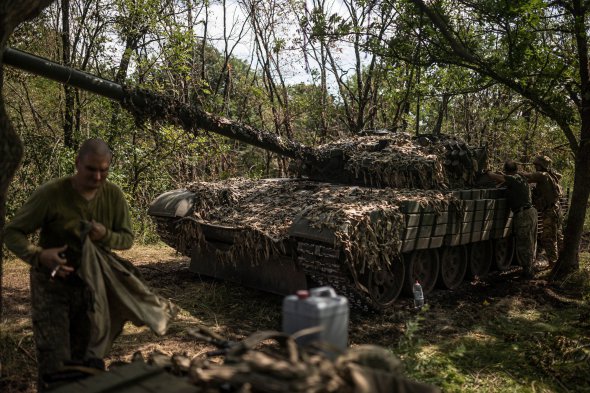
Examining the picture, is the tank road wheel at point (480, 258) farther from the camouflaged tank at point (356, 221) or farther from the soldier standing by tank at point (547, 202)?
the soldier standing by tank at point (547, 202)

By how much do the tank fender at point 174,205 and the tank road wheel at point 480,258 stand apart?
4640mm

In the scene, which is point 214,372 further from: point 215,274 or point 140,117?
point 215,274

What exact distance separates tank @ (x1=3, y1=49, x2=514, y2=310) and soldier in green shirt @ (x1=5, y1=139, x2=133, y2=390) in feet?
7.09

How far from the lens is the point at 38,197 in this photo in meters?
3.23

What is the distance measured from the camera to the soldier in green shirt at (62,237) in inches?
126

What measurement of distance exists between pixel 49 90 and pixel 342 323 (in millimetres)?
11471

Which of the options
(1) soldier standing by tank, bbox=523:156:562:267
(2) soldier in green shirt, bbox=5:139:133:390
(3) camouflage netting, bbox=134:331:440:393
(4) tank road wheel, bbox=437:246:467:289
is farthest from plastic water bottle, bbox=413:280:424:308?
(3) camouflage netting, bbox=134:331:440:393

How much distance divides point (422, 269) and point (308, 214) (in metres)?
2.56

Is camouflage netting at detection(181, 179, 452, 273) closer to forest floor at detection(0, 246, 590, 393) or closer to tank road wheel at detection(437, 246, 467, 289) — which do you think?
forest floor at detection(0, 246, 590, 393)

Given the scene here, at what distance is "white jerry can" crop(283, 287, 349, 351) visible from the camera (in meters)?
2.22

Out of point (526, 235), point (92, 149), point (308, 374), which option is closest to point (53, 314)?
point (92, 149)

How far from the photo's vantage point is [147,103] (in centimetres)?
598

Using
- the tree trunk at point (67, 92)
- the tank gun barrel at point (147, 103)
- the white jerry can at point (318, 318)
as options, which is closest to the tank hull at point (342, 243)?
the tank gun barrel at point (147, 103)

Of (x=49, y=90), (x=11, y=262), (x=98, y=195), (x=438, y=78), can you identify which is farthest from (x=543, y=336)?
(x=49, y=90)
